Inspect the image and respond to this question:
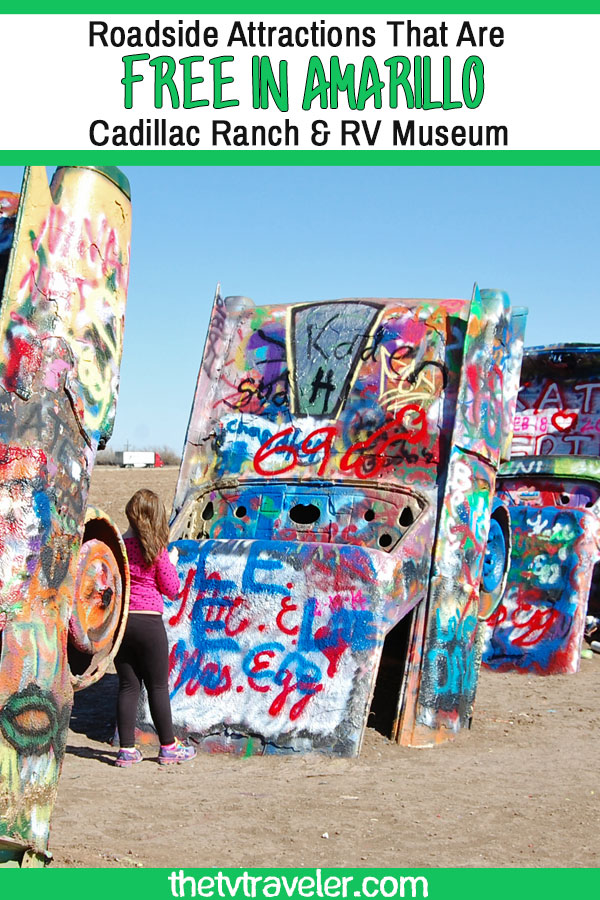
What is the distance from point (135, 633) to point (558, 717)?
3.98 meters

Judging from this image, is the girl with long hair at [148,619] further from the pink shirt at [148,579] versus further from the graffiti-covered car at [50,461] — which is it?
the graffiti-covered car at [50,461]

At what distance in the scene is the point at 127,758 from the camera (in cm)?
692

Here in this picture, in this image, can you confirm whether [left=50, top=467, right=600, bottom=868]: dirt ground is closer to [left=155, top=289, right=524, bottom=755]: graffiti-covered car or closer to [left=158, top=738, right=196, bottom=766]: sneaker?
[left=158, top=738, right=196, bottom=766]: sneaker

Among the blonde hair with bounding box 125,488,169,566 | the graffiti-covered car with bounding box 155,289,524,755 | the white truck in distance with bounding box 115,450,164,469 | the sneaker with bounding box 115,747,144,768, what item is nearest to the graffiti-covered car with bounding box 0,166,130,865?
the blonde hair with bounding box 125,488,169,566

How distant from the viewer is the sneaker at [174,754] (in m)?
6.98

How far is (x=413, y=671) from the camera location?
7.85 meters

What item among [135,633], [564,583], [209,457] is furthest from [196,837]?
[564,583]

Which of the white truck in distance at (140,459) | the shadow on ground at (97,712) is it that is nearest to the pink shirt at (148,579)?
the shadow on ground at (97,712)

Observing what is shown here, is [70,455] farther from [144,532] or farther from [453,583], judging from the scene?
[453,583]

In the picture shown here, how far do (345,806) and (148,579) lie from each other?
178cm

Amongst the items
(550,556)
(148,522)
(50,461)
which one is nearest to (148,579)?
(148,522)

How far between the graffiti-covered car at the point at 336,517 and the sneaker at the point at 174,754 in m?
0.31

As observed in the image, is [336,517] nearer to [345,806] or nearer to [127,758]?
[127,758]

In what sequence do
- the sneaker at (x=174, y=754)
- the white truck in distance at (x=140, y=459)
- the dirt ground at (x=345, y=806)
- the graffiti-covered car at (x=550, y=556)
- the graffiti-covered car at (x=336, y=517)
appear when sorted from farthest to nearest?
the white truck in distance at (x=140, y=459) < the graffiti-covered car at (x=550, y=556) < the graffiti-covered car at (x=336, y=517) < the sneaker at (x=174, y=754) < the dirt ground at (x=345, y=806)
